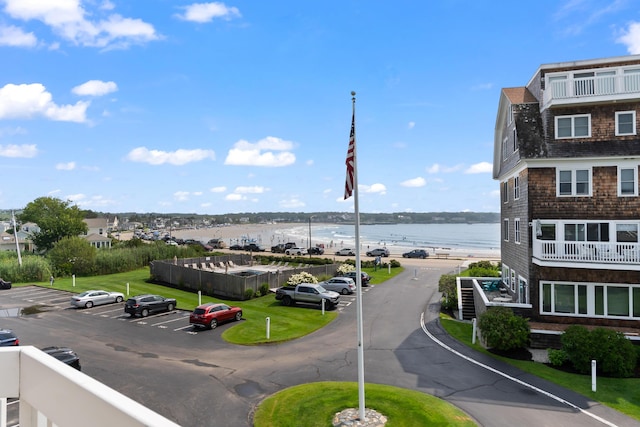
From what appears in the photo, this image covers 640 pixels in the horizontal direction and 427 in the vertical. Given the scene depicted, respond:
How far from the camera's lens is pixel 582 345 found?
68.6 ft

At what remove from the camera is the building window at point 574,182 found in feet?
83.2

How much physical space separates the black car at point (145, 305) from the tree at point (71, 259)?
24401 millimetres

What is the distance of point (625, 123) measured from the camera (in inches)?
993

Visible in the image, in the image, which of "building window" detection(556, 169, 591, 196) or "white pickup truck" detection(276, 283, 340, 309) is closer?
"building window" detection(556, 169, 591, 196)

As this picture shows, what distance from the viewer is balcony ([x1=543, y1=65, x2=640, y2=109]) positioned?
24703 millimetres

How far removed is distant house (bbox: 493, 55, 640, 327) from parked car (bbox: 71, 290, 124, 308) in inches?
Result: 1244

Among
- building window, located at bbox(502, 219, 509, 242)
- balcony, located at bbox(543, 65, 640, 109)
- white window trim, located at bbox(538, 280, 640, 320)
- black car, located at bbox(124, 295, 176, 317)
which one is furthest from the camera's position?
building window, located at bbox(502, 219, 509, 242)

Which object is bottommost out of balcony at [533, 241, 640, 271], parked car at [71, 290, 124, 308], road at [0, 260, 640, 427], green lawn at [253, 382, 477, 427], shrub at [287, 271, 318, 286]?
road at [0, 260, 640, 427]

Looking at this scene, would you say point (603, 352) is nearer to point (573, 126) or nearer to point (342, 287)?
point (573, 126)

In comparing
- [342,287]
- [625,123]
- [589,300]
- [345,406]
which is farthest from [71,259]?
[625,123]

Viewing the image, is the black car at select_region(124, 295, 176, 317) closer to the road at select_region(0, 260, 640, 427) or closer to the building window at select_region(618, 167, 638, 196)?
the road at select_region(0, 260, 640, 427)

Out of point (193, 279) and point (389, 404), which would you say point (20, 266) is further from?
point (389, 404)

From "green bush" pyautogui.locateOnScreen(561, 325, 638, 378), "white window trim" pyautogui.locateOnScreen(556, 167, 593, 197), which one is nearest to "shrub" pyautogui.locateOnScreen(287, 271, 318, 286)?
"white window trim" pyautogui.locateOnScreen(556, 167, 593, 197)

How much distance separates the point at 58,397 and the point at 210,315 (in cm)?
2800
